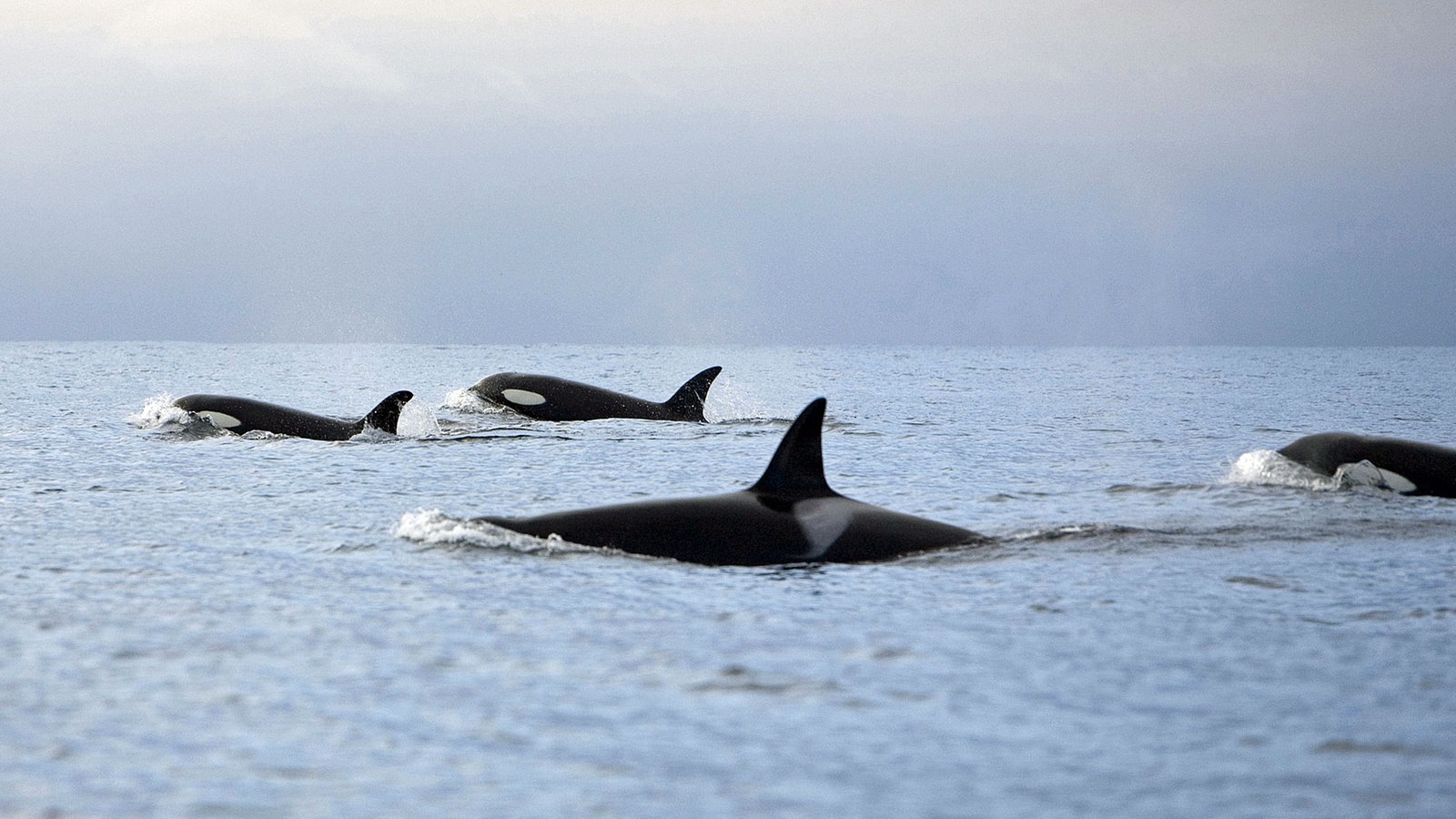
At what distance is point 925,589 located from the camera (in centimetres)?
909

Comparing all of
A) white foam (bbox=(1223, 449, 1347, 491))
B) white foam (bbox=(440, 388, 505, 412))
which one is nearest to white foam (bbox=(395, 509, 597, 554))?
white foam (bbox=(1223, 449, 1347, 491))

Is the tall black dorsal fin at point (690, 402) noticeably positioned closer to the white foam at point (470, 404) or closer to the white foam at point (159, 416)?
the white foam at point (470, 404)

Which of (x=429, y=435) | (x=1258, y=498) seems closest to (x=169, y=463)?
(x=429, y=435)

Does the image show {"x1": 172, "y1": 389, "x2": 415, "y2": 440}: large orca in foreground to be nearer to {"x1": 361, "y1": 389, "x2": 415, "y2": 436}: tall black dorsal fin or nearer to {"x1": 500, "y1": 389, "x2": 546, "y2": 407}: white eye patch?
{"x1": 361, "y1": 389, "x2": 415, "y2": 436}: tall black dorsal fin

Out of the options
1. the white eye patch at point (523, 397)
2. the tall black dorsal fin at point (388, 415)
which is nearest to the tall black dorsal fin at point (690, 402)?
the white eye patch at point (523, 397)

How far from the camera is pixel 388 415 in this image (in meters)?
21.4

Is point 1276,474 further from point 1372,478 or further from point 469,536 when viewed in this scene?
point 469,536

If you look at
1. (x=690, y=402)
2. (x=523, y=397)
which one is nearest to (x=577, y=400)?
(x=523, y=397)

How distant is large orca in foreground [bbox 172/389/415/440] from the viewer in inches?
816

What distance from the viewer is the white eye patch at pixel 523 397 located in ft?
83.4

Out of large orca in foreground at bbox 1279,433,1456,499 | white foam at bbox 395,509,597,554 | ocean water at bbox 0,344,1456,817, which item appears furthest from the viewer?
large orca in foreground at bbox 1279,433,1456,499

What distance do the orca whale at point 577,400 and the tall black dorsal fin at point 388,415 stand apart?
13.0 feet

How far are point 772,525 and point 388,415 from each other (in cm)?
1278

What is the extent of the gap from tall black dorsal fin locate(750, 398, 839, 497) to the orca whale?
14574 millimetres
